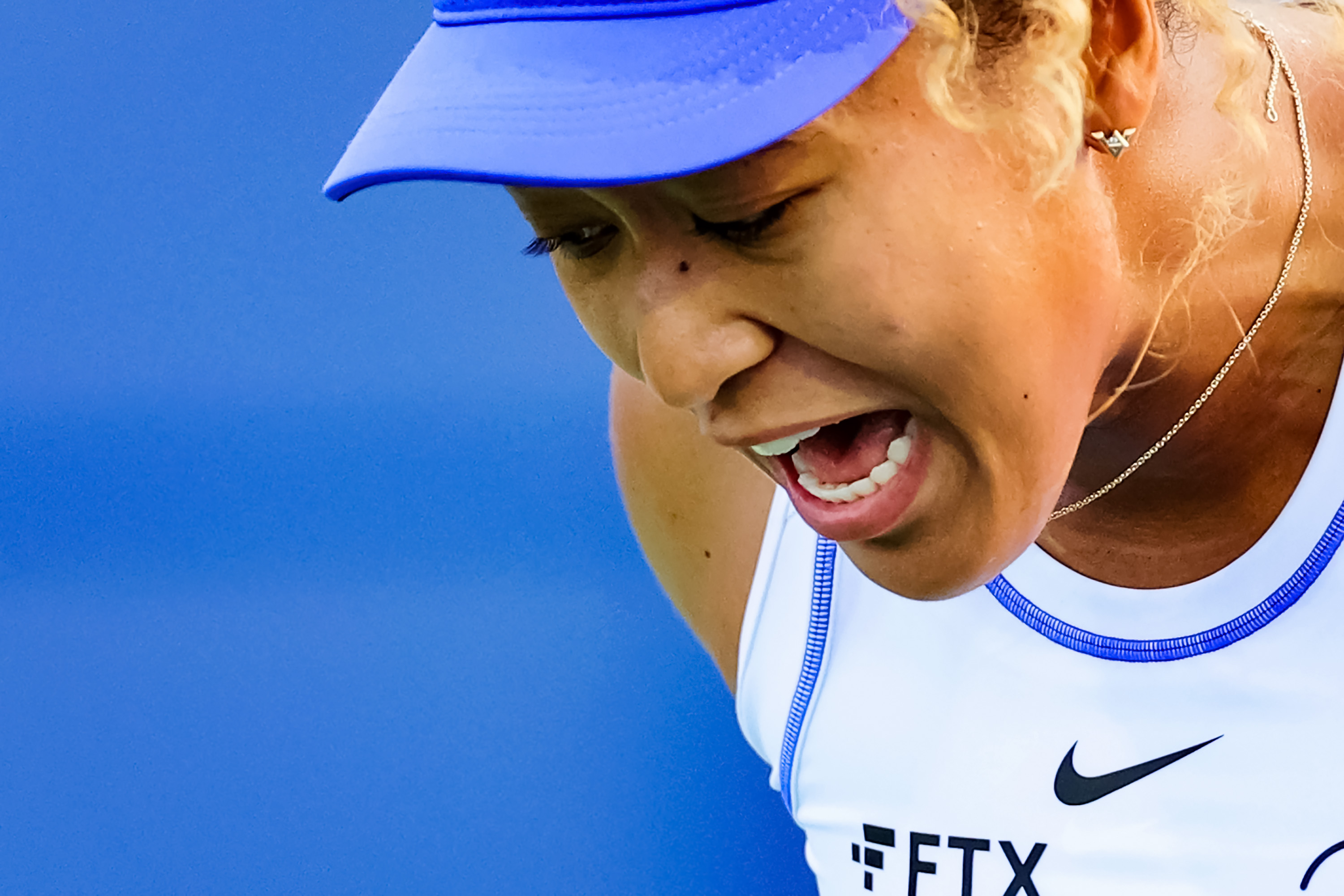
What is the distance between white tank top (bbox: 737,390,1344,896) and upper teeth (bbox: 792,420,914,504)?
0.24 m

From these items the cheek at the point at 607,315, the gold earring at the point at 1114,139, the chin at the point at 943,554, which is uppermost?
the gold earring at the point at 1114,139

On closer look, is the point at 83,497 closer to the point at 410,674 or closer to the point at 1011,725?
the point at 410,674

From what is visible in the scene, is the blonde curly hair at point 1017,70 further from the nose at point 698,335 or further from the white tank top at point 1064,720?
the white tank top at point 1064,720

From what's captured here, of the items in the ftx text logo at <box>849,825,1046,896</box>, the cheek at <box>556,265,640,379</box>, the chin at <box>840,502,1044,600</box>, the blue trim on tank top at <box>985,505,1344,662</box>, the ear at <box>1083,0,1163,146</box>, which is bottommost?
the ftx text logo at <box>849,825,1046,896</box>

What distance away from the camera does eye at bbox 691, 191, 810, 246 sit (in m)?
0.50

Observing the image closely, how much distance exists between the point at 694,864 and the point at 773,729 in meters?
0.51

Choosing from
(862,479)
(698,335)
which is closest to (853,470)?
(862,479)

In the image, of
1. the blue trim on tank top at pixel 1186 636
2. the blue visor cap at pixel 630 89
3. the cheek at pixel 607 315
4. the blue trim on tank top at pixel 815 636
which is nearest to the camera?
the blue visor cap at pixel 630 89

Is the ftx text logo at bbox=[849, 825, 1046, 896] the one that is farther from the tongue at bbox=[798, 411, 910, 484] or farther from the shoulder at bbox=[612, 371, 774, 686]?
the tongue at bbox=[798, 411, 910, 484]

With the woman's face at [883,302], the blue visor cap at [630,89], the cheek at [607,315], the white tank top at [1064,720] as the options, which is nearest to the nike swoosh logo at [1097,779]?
the white tank top at [1064,720]

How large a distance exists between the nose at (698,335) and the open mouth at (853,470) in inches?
2.4

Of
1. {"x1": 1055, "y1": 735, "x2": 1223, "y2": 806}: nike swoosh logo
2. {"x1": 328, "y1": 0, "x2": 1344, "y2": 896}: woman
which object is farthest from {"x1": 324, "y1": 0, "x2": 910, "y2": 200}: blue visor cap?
{"x1": 1055, "y1": 735, "x2": 1223, "y2": 806}: nike swoosh logo

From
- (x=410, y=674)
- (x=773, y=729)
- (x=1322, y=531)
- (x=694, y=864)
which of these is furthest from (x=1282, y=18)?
(x=410, y=674)

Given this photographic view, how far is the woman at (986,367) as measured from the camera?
48 centimetres
